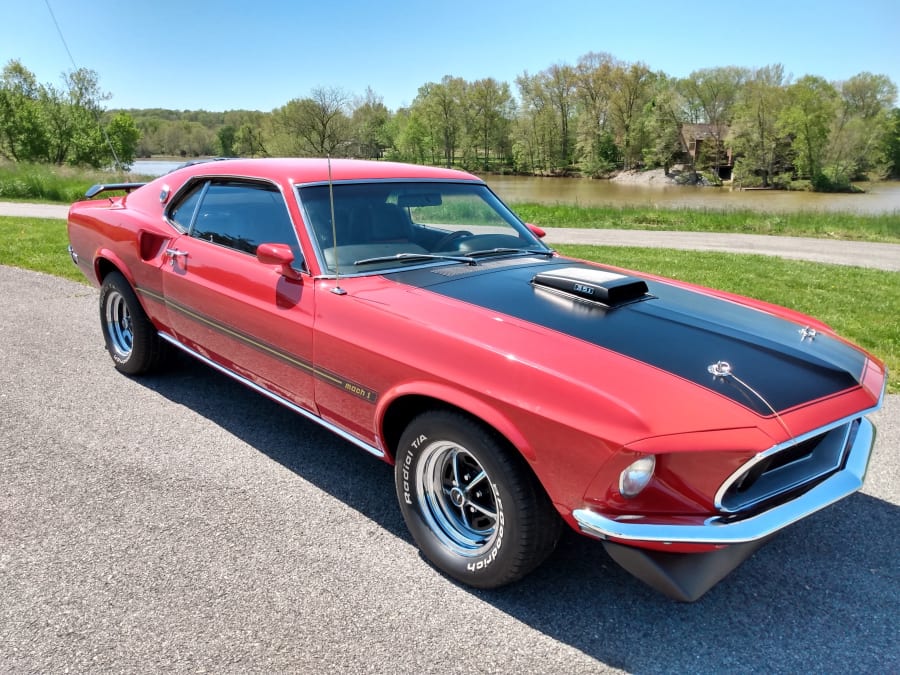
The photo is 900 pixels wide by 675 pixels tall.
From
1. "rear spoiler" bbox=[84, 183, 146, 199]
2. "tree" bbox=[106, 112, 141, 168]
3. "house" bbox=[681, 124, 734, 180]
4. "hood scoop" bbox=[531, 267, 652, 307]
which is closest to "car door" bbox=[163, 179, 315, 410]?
"hood scoop" bbox=[531, 267, 652, 307]

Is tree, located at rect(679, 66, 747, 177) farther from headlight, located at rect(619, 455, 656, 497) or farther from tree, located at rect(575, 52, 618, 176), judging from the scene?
headlight, located at rect(619, 455, 656, 497)

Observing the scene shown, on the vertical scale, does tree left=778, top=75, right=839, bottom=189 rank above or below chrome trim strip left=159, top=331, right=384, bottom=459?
above

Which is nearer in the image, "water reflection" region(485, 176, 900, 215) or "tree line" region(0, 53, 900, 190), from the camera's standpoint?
"water reflection" region(485, 176, 900, 215)

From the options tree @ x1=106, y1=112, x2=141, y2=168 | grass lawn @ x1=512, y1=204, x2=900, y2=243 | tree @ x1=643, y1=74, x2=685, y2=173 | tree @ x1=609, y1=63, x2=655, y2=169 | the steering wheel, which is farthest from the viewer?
tree @ x1=609, y1=63, x2=655, y2=169

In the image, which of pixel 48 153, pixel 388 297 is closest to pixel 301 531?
pixel 388 297

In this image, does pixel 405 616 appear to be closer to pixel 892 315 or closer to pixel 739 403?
pixel 739 403

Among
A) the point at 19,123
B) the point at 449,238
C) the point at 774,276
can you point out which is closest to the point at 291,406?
the point at 449,238

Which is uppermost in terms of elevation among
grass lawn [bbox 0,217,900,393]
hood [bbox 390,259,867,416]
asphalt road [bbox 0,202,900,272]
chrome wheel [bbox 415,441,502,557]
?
hood [bbox 390,259,867,416]

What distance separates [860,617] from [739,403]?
43.3 inches

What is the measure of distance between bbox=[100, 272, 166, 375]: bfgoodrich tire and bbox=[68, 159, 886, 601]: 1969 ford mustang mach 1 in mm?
535

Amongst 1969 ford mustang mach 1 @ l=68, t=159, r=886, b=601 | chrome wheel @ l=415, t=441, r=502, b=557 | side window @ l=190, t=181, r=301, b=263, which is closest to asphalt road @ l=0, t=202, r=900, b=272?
side window @ l=190, t=181, r=301, b=263

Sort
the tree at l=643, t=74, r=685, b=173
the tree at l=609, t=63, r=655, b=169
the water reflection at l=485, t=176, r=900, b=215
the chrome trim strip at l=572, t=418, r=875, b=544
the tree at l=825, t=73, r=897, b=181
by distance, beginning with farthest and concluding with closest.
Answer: the tree at l=609, t=63, r=655, b=169
the tree at l=643, t=74, r=685, b=173
the tree at l=825, t=73, r=897, b=181
the water reflection at l=485, t=176, r=900, b=215
the chrome trim strip at l=572, t=418, r=875, b=544

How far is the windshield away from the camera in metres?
3.19

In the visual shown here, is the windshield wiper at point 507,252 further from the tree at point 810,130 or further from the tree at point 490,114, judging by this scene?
the tree at point 490,114
